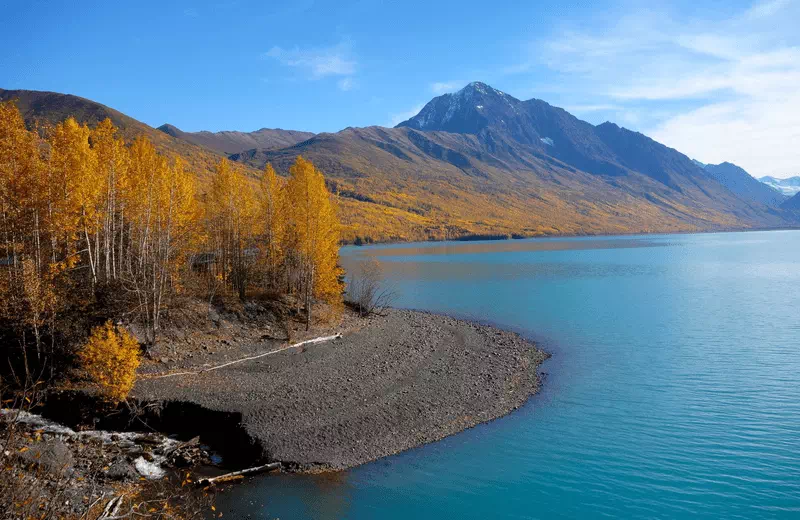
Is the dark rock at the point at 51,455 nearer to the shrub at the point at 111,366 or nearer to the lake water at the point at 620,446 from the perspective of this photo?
the shrub at the point at 111,366

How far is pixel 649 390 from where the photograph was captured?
27859 mm

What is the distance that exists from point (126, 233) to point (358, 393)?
23.3 metres

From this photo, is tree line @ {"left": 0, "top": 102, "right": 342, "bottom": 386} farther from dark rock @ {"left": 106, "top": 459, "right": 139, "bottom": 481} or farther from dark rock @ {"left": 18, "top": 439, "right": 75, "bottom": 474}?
dark rock @ {"left": 106, "top": 459, "right": 139, "bottom": 481}

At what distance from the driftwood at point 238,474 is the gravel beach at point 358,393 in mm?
526

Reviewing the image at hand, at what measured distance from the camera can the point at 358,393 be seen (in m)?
25.1

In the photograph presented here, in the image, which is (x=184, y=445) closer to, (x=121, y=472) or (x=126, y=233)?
(x=121, y=472)

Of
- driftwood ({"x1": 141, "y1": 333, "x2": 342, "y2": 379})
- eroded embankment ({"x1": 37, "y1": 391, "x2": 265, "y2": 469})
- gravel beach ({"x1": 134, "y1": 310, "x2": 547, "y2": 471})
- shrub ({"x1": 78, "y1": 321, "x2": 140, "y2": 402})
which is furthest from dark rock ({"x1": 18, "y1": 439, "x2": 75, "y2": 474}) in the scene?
driftwood ({"x1": 141, "y1": 333, "x2": 342, "y2": 379})

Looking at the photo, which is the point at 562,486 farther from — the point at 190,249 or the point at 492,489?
the point at 190,249

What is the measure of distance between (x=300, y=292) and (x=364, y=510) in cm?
2471

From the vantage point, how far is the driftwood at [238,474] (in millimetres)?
16922

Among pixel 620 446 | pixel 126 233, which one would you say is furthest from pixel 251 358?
pixel 620 446

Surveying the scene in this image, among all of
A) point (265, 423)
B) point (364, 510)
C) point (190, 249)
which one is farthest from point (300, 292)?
point (364, 510)

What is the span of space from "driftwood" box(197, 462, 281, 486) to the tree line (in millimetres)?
6860

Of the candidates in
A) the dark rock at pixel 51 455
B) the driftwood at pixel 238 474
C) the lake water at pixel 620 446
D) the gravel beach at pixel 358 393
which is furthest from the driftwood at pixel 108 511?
the gravel beach at pixel 358 393
